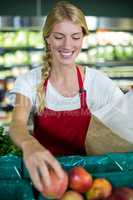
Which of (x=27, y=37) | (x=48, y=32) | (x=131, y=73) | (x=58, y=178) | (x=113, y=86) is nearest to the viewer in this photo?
(x=58, y=178)

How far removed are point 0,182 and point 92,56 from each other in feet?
13.2

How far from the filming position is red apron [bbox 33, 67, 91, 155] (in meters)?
1.73

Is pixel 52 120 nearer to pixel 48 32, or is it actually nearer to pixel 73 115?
pixel 73 115

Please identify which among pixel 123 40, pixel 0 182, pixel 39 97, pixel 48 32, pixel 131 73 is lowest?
pixel 131 73

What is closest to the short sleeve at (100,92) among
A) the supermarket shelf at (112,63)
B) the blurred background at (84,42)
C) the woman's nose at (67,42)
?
the woman's nose at (67,42)

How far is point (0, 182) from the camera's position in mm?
1340

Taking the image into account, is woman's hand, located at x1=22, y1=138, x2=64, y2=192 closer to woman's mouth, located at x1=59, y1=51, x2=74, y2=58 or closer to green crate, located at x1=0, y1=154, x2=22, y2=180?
green crate, located at x1=0, y1=154, x2=22, y2=180

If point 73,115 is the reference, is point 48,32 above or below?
above

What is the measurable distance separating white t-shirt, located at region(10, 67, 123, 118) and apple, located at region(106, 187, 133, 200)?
59cm

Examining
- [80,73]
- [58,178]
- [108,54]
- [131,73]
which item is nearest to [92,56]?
[108,54]

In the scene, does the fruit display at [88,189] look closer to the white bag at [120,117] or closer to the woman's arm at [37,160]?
the woman's arm at [37,160]

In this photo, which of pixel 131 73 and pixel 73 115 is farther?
pixel 131 73

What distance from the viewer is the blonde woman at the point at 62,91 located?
1.68m

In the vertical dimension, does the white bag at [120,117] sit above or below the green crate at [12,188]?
above
